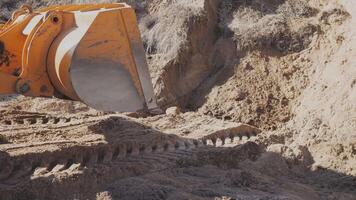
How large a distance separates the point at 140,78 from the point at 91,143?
1.47 m

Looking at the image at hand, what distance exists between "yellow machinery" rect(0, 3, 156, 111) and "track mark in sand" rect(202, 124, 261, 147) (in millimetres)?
2080

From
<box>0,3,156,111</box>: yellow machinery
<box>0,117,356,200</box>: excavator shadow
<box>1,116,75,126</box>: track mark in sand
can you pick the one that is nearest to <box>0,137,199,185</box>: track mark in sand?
<box>0,117,356,200</box>: excavator shadow

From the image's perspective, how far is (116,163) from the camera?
6070mm

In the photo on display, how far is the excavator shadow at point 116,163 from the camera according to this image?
5.32 m

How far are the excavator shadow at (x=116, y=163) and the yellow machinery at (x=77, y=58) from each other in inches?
35.0

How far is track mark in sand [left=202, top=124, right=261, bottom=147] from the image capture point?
720 cm

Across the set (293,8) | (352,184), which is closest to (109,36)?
(352,184)

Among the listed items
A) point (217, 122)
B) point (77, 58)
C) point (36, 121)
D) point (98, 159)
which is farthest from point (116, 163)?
point (217, 122)

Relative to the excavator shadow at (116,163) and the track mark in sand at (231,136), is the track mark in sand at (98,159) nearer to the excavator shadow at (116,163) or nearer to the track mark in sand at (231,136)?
the excavator shadow at (116,163)

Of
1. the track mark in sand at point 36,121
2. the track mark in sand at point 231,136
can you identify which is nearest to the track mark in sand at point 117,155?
the track mark in sand at point 231,136

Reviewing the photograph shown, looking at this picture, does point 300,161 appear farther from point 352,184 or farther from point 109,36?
point 109,36

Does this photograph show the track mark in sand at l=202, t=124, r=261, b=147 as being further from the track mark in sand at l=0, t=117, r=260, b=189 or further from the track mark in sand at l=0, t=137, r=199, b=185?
the track mark in sand at l=0, t=137, r=199, b=185

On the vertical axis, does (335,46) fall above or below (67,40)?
below

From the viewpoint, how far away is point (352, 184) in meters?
6.18
